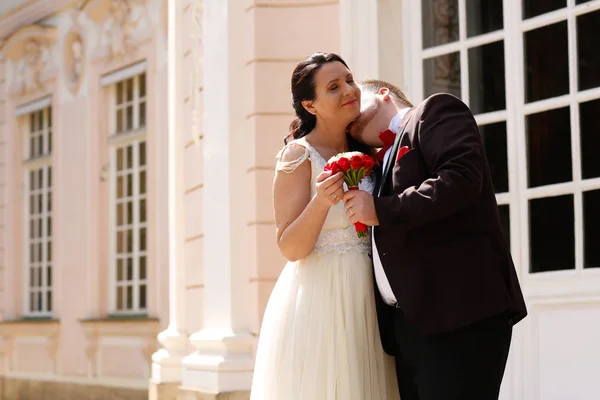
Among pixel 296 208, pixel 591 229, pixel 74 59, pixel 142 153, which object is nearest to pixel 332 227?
pixel 296 208

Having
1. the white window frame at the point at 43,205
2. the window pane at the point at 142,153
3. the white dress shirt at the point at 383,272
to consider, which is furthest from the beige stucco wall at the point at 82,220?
the white dress shirt at the point at 383,272

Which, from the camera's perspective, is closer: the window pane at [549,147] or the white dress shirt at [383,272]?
the white dress shirt at [383,272]

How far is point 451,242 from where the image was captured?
3365 millimetres

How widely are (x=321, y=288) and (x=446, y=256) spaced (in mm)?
585

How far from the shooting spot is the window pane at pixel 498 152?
5.70m

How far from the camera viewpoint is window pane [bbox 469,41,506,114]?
5.77m

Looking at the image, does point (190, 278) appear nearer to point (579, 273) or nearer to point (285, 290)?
point (579, 273)

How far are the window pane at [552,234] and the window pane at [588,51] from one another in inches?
21.2

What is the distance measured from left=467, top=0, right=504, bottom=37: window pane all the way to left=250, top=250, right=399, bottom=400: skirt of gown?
2382mm

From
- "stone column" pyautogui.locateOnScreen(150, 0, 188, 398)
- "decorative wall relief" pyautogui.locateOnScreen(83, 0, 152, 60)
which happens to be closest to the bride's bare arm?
"stone column" pyautogui.locateOnScreen(150, 0, 188, 398)

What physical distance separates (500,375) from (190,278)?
4854 millimetres

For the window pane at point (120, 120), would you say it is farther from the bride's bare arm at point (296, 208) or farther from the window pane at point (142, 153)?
the bride's bare arm at point (296, 208)

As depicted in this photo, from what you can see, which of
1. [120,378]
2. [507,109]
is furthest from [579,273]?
[120,378]

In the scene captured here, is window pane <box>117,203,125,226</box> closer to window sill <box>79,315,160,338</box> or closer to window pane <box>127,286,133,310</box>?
window pane <box>127,286,133,310</box>
